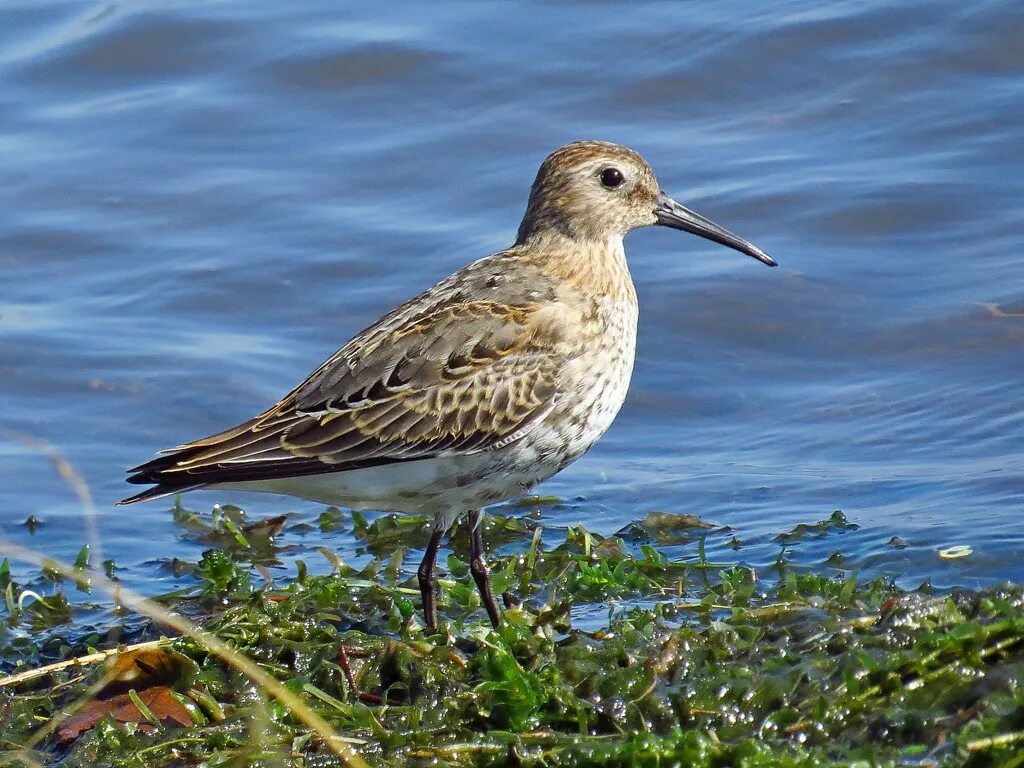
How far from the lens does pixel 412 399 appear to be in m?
6.49

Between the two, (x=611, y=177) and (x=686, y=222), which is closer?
(x=611, y=177)

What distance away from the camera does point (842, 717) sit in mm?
4762

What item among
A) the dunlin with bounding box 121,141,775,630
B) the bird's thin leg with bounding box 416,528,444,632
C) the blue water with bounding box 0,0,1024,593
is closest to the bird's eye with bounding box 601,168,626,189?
the dunlin with bounding box 121,141,775,630

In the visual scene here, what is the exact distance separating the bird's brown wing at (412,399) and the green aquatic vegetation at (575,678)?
0.47m

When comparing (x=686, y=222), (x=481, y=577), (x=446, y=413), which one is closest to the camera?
Answer: (x=481, y=577)

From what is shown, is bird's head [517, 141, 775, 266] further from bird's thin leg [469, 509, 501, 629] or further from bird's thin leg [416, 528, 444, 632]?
bird's thin leg [416, 528, 444, 632]

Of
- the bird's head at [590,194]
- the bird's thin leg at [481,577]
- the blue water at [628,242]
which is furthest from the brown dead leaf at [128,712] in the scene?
the bird's head at [590,194]

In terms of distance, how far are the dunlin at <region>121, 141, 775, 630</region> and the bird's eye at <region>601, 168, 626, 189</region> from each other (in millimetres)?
617

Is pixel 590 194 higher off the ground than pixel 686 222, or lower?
higher

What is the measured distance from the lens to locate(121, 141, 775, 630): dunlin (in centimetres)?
632

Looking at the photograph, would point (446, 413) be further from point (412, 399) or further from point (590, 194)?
point (590, 194)

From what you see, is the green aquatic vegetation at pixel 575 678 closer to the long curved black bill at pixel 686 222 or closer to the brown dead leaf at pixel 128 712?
the brown dead leaf at pixel 128 712

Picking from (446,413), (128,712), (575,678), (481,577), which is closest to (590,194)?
(446,413)

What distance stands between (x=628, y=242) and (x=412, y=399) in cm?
475
